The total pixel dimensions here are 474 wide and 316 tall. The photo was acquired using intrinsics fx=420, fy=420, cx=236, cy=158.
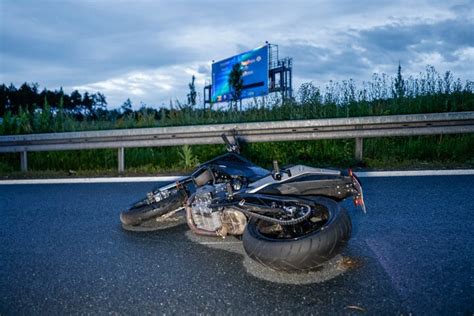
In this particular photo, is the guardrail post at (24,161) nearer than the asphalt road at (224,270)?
No

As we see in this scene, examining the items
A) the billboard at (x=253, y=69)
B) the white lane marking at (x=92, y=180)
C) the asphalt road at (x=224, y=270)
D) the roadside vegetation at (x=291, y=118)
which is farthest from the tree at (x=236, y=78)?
the asphalt road at (x=224, y=270)

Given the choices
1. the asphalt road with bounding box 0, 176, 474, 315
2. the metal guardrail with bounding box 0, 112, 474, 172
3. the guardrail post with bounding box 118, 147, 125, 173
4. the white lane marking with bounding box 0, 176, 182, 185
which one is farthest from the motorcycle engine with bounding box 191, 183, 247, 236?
the guardrail post with bounding box 118, 147, 125, 173

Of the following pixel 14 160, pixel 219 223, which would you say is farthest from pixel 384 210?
pixel 14 160

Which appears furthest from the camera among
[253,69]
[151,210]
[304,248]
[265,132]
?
[253,69]

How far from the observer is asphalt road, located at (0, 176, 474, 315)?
247 centimetres

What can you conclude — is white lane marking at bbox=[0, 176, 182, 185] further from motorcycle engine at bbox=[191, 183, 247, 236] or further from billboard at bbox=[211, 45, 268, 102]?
billboard at bbox=[211, 45, 268, 102]

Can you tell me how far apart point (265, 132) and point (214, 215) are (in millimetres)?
4541

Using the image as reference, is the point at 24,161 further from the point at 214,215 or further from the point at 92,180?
the point at 214,215

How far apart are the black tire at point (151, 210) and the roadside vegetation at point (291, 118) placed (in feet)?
12.2

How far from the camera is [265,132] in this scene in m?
7.93

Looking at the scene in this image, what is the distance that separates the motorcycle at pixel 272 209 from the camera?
2738mm

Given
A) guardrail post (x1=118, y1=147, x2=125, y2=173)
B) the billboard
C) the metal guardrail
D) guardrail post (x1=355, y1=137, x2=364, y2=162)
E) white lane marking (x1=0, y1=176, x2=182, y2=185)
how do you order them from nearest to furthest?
1. white lane marking (x1=0, y1=176, x2=182, y2=185)
2. the metal guardrail
3. guardrail post (x1=355, y1=137, x2=364, y2=162)
4. guardrail post (x1=118, y1=147, x2=125, y2=173)
5. the billboard

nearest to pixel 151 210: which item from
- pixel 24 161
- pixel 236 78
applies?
pixel 24 161

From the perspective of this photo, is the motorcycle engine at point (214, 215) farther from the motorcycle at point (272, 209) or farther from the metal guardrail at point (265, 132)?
the metal guardrail at point (265, 132)
